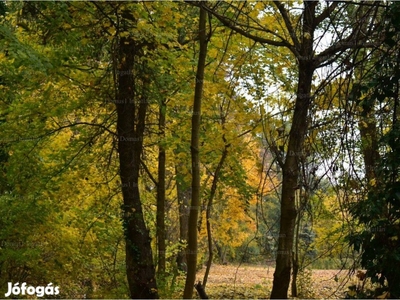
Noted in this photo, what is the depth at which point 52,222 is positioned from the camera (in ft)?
22.2

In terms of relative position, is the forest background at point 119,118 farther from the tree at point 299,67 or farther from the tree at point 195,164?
the tree at point 299,67

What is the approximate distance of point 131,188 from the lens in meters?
7.01

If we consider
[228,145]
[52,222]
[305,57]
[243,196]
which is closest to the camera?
[305,57]

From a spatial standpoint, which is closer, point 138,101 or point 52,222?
point 52,222

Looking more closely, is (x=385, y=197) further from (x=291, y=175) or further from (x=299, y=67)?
(x=299, y=67)

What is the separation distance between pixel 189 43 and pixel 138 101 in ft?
5.19

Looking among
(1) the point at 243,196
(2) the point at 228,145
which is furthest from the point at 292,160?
(1) the point at 243,196

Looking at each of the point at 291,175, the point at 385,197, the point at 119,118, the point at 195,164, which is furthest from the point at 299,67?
the point at 119,118

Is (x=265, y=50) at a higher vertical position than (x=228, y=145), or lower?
higher

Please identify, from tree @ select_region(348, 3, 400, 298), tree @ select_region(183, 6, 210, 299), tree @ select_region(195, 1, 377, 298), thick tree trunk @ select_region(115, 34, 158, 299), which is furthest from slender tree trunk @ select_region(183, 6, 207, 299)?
tree @ select_region(348, 3, 400, 298)

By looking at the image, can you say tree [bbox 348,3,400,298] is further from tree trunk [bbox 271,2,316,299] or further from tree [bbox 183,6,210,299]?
tree [bbox 183,6,210,299]

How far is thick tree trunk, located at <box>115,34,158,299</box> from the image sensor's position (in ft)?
22.5

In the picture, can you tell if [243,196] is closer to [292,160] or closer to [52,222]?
[52,222]

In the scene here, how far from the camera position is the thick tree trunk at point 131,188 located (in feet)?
22.5
